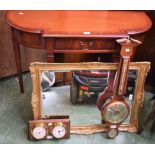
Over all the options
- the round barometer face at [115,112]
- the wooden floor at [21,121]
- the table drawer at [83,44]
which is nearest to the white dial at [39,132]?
the wooden floor at [21,121]

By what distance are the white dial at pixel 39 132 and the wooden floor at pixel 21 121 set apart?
0.05 meters

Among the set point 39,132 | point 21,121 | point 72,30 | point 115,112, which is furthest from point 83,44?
point 21,121

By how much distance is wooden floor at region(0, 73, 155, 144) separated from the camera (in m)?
1.33

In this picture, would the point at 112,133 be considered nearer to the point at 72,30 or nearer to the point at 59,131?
the point at 59,131

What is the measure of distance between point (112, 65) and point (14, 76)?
817mm

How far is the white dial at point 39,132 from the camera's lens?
1270mm

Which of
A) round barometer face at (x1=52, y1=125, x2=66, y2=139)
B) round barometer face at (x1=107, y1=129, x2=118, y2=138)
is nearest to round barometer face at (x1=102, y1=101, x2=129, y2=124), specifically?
round barometer face at (x1=107, y1=129, x2=118, y2=138)

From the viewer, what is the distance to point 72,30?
1.13 meters

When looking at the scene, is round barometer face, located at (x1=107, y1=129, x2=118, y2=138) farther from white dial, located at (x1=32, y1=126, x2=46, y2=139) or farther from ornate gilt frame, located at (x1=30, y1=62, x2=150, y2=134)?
white dial, located at (x1=32, y1=126, x2=46, y2=139)

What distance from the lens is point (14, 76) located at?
1771 millimetres

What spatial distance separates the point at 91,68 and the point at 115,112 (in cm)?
25

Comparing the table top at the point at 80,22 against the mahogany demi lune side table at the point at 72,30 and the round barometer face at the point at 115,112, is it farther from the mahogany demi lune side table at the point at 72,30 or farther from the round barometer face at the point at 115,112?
the round barometer face at the point at 115,112

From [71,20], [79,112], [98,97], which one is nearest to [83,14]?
[71,20]
